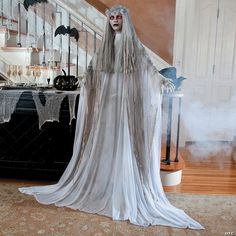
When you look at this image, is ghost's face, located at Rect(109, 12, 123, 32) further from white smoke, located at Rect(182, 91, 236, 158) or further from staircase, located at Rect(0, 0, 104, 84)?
white smoke, located at Rect(182, 91, 236, 158)

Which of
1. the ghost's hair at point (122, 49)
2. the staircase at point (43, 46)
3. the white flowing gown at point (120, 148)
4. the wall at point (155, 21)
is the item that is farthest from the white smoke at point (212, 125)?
the ghost's hair at point (122, 49)

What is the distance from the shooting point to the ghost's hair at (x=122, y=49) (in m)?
2.63

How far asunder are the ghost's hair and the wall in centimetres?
182

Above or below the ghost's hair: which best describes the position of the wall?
above

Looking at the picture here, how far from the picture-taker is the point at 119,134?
2.74 meters

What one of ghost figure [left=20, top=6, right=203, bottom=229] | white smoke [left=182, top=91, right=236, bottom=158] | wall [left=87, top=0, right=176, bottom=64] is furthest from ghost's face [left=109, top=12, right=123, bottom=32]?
white smoke [left=182, top=91, right=236, bottom=158]

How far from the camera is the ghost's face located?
2639 mm

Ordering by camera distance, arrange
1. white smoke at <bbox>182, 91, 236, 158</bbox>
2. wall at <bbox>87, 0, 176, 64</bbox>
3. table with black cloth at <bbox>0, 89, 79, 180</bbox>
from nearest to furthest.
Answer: table with black cloth at <bbox>0, 89, 79, 180</bbox> → wall at <bbox>87, 0, 176, 64</bbox> → white smoke at <bbox>182, 91, 236, 158</bbox>

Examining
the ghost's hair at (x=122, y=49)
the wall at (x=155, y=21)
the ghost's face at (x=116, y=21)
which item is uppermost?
the wall at (x=155, y=21)

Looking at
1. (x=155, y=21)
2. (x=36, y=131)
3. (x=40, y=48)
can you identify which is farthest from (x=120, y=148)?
(x=155, y=21)

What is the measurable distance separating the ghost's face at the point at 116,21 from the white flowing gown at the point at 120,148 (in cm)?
9

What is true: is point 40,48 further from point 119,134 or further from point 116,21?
point 119,134

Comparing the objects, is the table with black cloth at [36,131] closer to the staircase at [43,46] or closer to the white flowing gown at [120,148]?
the white flowing gown at [120,148]

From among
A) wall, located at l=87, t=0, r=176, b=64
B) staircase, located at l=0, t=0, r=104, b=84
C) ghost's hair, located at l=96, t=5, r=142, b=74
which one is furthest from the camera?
wall, located at l=87, t=0, r=176, b=64
